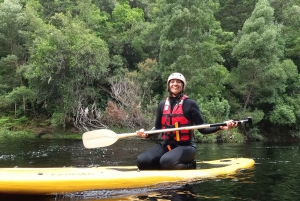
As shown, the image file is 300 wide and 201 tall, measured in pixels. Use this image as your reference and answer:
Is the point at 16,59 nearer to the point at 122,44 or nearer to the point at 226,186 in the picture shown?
the point at 122,44

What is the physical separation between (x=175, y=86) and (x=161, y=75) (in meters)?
12.0

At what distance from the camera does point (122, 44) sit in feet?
66.5

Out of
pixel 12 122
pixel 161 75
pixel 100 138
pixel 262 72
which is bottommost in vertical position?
pixel 100 138

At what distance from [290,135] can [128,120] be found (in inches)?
351

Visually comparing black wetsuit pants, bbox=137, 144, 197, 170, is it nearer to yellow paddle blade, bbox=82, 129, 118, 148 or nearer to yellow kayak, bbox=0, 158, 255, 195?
yellow kayak, bbox=0, 158, 255, 195

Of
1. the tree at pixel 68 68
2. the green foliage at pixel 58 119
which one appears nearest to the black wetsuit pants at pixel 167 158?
the tree at pixel 68 68

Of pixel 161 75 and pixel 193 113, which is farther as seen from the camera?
pixel 161 75

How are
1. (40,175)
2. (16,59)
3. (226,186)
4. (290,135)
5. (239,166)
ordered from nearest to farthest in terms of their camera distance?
(40,175) → (226,186) → (239,166) → (290,135) → (16,59)

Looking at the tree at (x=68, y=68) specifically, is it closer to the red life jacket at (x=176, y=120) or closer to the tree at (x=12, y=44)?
the tree at (x=12, y=44)

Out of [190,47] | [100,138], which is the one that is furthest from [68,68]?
[100,138]

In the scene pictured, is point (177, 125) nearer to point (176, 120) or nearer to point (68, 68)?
point (176, 120)

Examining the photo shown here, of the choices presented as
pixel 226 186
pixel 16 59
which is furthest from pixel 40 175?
pixel 16 59

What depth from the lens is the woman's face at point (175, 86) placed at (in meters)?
4.43

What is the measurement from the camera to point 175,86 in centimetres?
443
